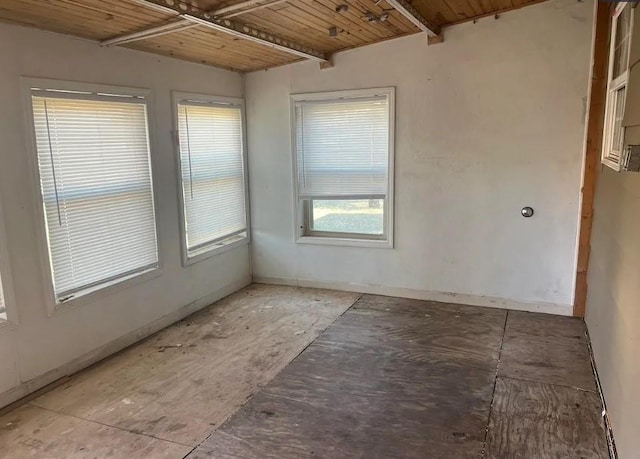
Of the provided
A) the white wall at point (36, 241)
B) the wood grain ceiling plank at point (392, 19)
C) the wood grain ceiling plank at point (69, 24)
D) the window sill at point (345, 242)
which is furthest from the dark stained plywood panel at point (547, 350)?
the wood grain ceiling plank at point (69, 24)

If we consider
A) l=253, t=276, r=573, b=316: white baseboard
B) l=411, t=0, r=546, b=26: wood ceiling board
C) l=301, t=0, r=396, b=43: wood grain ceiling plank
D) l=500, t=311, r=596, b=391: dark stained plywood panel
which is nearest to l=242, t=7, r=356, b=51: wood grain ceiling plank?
l=301, t=0, r=396, b=43: wood grain ceiling plank

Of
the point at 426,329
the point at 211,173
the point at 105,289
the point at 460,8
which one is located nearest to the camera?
the point at 105,289

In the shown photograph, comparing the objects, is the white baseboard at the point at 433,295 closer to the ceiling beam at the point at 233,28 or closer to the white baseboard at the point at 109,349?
the white baseboard at the point at 109,349

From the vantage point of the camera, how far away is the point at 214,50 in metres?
4.03

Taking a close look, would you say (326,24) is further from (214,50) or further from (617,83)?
(617,83)

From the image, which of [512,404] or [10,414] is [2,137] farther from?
[512,404]

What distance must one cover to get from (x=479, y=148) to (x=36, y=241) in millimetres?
3597

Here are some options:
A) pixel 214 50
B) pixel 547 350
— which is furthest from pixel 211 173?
pixel 547 350

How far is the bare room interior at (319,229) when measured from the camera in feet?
8.68

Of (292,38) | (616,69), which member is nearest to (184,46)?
(292,38)

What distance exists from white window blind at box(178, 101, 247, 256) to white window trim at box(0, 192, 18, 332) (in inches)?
63.2

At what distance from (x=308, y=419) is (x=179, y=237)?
219cm

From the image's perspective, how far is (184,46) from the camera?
3.78 metres

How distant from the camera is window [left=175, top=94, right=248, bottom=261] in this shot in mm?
4270
